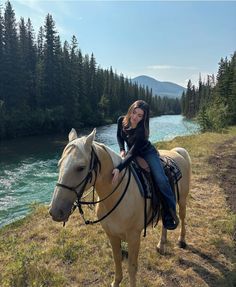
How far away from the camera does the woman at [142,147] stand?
4719mm

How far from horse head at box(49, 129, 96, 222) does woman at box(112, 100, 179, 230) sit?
30.2 inches

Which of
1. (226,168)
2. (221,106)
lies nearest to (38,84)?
(221,106)

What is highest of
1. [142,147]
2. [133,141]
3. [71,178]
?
[133,141]

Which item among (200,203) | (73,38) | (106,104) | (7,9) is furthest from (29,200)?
(106,104)

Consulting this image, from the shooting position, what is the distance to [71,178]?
355 cm

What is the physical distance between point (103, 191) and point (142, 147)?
1021mm

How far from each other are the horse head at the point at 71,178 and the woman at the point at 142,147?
0.77 metres

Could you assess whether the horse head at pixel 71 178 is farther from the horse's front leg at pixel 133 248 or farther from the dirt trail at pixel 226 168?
the dirt trail at pixel 226 168

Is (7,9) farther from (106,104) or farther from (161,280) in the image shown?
(161,280)

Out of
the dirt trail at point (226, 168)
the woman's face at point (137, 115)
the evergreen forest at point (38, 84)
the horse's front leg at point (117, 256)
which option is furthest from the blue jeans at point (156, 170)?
the evergreen forest at point (38, 84)

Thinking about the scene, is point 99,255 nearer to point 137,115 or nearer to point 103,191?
point 103,191

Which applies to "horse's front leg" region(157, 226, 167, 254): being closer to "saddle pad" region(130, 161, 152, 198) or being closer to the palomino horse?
the palomino horse

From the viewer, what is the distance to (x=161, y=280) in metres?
5.48

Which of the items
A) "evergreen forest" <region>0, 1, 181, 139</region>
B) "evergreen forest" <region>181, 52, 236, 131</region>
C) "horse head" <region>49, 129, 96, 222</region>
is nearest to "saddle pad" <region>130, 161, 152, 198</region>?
"horse head" <region>49, 129, 96, 222</region>
